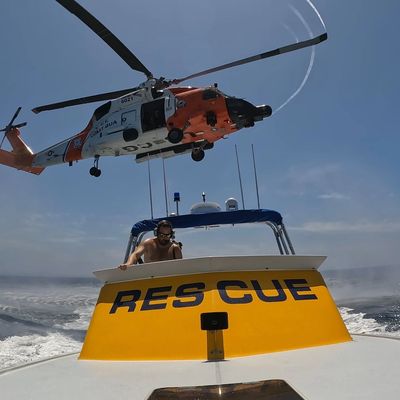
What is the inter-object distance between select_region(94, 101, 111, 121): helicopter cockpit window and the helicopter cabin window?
193 cm

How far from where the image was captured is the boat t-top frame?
18.2 feet

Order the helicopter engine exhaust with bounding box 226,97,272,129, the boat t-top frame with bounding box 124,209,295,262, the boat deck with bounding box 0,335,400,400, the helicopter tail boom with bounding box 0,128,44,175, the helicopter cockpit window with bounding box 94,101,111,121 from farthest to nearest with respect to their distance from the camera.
A: the helicopter tail boom with bounding box 0,128,44,175
the helicopter cockpit window with bounding box 94,101,111,121
the helicopter engine exhaust with bounding box 226,97,272,129
the boat t-top frame with bounding box 124,209,295,262
the boat deck with bounding box 0,335,400,400

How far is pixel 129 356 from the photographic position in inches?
103

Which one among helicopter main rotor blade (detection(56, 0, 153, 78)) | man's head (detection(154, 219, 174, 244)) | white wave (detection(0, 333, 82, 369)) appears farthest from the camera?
helicopter main rotor blade (detection(56, 0, 153, 78))

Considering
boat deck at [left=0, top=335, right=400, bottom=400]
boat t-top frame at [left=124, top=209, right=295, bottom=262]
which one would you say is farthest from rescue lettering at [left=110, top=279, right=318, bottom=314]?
boat t-top frame at [left=124, top=209, right=295, bottom=262]

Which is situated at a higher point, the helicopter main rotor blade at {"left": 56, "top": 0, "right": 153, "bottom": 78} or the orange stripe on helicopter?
the helicopter main rotor blade at {"left": 56, "top": 0, "right": 153, "bottom": 78}

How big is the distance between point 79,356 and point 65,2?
1081cm

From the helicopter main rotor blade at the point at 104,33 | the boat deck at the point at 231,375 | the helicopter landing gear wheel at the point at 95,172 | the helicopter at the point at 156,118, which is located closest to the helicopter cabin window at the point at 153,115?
the helicopter at the point at 156,118

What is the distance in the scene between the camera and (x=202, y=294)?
2.84 metres

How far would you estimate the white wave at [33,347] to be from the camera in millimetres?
8930

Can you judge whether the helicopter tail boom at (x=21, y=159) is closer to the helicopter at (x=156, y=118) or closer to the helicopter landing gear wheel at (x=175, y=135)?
the helicopter at (x=156, y=118)

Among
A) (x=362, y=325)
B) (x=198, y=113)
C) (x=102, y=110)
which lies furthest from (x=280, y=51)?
(x=362, y=325)

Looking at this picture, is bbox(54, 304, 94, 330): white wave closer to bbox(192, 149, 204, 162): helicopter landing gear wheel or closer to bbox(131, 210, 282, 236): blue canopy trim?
bbox(192, 149, 204, 162): helicopter landing gear wheel

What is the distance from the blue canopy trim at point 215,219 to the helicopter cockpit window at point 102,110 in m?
11.2
